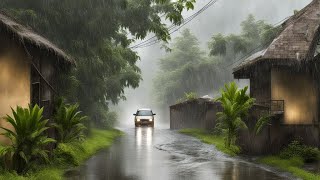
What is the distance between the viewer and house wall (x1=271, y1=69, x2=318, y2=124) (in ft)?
73.0

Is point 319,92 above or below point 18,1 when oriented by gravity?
below

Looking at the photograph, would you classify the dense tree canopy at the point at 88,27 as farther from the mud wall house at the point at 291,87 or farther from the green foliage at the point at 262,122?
the green foliage at the point at 262,122

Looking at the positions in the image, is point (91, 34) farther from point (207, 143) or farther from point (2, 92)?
point (2, 92)

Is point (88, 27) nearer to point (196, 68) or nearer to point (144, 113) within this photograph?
point (144, 113)

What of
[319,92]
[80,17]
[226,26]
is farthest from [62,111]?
[226,26]

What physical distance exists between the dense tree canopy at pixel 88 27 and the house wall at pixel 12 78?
7304 mm

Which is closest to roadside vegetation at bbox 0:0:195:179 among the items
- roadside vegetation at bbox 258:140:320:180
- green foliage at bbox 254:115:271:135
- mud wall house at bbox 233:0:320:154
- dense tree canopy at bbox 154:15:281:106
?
mud wall house at bbox 233:0:320:154

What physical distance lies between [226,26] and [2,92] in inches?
3882

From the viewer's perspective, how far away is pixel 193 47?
71.6 metres

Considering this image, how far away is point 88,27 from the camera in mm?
26688

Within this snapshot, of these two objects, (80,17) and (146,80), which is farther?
(146,80)

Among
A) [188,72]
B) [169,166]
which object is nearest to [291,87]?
[169,166]

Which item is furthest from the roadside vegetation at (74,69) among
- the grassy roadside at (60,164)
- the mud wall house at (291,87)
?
the mud wall house at (291,87)

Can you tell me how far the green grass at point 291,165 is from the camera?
14.9 meters
